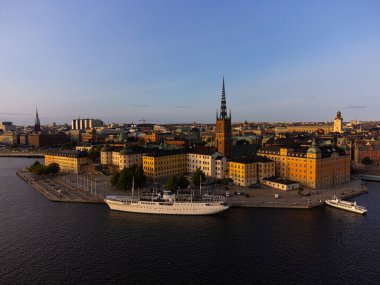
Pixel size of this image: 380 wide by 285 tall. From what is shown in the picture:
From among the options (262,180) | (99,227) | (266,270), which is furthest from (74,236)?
(262,180)

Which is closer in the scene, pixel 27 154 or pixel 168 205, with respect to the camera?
pixel 168 205

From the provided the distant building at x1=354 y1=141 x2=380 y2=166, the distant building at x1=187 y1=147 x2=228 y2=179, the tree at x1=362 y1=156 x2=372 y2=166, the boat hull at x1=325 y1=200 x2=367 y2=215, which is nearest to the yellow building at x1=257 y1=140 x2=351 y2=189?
the boat hull at x1=325 y1=200 x2=367 y2=215

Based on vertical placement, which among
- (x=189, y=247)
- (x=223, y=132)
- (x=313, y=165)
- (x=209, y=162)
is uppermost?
(x=223, y=132)

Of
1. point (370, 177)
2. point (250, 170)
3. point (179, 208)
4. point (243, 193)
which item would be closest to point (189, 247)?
point (179, 208)

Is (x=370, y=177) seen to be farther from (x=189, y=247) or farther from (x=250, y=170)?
(x=189, y=247)

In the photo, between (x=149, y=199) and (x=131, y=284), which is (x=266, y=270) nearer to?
(x=131, y=284)

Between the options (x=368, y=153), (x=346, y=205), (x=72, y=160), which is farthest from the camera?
(x=368, y=153)

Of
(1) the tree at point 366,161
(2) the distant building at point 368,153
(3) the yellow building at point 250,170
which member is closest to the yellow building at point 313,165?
(3) the yellow building at point 250,170

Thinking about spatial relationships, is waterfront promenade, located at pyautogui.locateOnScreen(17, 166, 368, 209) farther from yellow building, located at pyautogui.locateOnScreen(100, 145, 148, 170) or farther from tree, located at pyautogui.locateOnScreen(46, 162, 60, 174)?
tree, located at pyautogui.locateOnScreen(46, 162, 60, 174)
